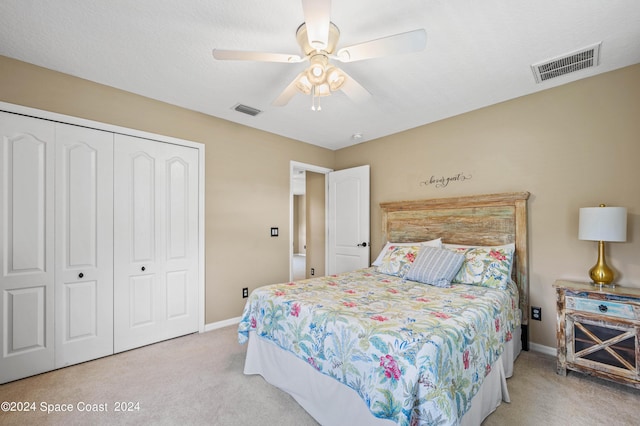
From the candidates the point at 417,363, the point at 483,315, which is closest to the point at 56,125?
the point at 417,363

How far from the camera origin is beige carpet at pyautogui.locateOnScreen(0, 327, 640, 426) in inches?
70.6

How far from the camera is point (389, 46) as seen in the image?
1585mm

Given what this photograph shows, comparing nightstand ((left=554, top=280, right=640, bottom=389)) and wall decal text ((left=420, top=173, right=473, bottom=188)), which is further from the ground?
wall decal text ((left=420, top=173, right=473, bottom=188))

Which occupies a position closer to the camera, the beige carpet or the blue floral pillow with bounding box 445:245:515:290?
the beige carpet

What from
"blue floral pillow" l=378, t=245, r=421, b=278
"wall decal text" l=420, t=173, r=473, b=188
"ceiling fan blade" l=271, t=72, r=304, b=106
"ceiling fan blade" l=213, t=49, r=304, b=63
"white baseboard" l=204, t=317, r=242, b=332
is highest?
"ceiling fan blade" l=213, t=49, r=304, b=63

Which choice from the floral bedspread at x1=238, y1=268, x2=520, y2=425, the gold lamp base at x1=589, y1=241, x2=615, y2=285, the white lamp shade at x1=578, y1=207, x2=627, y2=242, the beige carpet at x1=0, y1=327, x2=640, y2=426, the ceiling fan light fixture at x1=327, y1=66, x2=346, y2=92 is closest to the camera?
the floral bedspread at x1=238, y1=268, x2=520, y2=425

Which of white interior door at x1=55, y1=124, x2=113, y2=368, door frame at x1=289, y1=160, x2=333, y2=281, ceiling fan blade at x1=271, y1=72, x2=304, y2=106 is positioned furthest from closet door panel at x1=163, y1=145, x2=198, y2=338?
ceiling fan blade at x1=271, y1=72, x2=304, y2=106

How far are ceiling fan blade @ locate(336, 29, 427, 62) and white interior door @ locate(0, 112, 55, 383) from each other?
8.52ft

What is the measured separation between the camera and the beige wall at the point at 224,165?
7.95 feet

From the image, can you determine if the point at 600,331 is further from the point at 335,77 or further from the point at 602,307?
the point at 335,77

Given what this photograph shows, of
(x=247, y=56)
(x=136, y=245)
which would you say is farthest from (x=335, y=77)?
(x=136, y=245)

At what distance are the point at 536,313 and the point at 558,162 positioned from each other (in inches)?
57.9

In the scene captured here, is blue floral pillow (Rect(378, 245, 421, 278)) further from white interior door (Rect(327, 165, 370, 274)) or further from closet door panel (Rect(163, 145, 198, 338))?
closet door panel (Rect(163, 145, 198, 338))

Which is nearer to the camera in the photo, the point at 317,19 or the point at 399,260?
the point at 317,19
